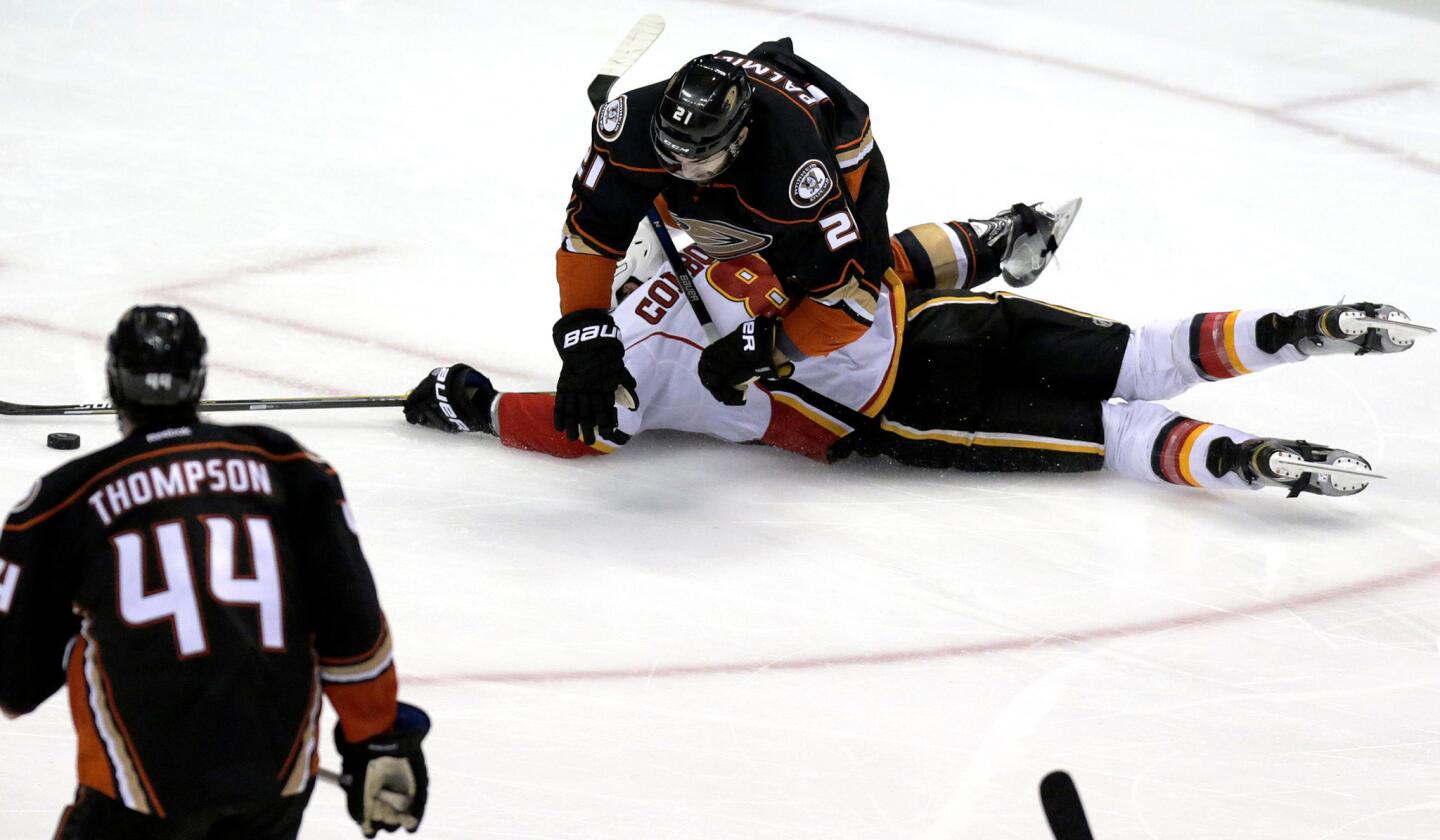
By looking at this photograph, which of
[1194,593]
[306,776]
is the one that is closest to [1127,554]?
[1194,593]

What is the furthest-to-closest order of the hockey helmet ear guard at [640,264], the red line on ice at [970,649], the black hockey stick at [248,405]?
1. the hockey helmet ear guard at [640,264]
2. the black hockey stick at [248,405]
3. the red line on ice at [970,649]

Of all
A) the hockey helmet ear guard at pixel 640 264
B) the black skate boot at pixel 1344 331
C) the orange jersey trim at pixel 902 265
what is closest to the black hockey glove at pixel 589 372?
the hockey helmet ear guard at pixel 640 264

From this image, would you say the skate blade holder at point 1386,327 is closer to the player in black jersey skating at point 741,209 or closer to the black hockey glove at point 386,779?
the player in black jersey skating at point 741,209

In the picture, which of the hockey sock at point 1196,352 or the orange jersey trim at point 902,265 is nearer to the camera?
the hockey sock at point 1196,352

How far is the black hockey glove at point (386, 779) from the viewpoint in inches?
73.5

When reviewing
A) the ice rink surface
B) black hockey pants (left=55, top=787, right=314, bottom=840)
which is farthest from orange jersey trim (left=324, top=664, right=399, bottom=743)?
the ice rink surface

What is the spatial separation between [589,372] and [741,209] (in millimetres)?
457

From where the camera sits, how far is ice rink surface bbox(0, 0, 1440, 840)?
273cm

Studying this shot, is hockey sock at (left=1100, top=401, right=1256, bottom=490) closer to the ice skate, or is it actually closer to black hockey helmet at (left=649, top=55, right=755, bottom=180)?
the ice skate

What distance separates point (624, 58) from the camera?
4.27 metres

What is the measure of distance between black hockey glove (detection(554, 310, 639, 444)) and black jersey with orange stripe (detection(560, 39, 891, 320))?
5.0 inches

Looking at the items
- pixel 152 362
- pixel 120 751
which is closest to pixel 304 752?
pixel 120 751

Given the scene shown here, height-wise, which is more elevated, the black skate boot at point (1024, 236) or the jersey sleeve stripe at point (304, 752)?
the black skate boot at point (1024, 236)

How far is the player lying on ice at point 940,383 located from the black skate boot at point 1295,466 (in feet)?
0.11
